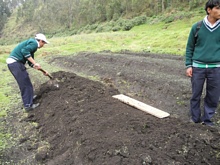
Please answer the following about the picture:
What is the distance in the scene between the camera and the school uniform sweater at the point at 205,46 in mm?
3867

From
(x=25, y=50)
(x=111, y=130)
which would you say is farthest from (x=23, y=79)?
(x=111, y=130)

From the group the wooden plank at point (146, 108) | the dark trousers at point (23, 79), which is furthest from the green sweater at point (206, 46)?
the dark trousers at point (23, 79)

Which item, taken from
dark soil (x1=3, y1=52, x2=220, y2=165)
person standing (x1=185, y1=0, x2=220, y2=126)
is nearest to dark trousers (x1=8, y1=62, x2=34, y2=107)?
dark soil (x1=3, y1=52, x2=220, y2=165)

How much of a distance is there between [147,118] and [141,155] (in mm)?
1276

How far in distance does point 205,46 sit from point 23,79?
446 cm

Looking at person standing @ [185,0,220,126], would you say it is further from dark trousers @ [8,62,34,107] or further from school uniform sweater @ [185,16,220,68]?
dark trousers @ [8,62,34,107]

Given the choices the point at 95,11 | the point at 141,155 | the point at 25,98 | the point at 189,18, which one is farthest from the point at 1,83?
the point at 95,11

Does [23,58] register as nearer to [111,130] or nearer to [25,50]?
[25,50]

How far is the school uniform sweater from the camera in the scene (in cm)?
387

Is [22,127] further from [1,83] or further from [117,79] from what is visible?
[1,83]

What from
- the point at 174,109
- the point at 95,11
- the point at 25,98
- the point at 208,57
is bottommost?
the point at 95,11

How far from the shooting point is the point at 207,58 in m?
4.04

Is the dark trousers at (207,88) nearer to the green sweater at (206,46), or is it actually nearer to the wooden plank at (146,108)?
the green sweater at (206,46)

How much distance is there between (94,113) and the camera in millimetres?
4945
